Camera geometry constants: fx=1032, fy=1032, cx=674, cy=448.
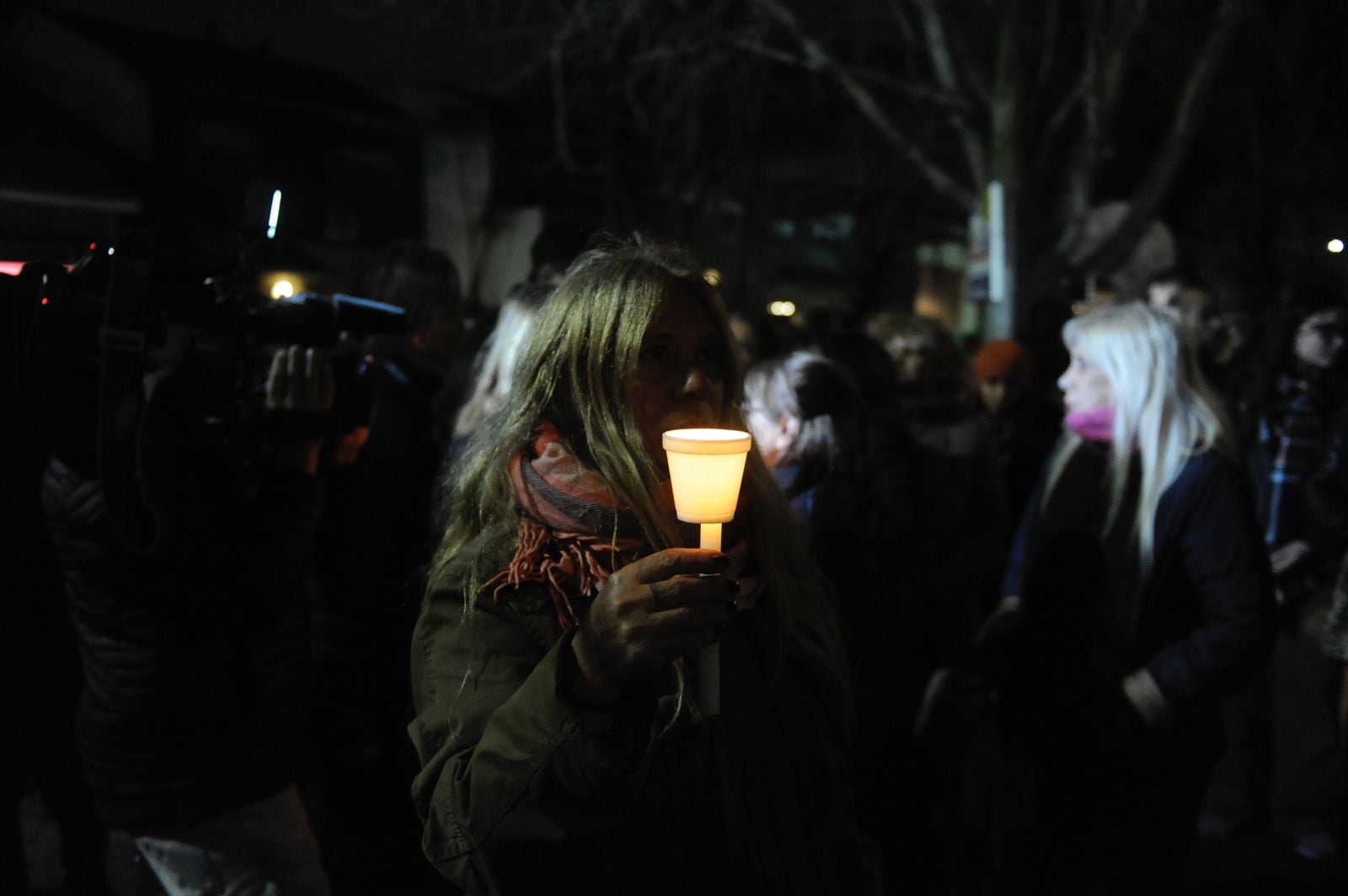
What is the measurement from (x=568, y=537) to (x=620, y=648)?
1.14ft

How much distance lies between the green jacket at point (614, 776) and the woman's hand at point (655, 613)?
0.30 feet

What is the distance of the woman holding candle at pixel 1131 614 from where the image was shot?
115 inches

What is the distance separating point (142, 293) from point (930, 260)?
1192 inches

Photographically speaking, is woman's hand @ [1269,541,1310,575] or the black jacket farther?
woman's hand @ [1269,541,1310,575]

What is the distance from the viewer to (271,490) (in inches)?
97.1

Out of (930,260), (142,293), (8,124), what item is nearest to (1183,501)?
(142,293)

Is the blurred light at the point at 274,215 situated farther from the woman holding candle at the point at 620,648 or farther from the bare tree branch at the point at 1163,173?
the bare tree branch at the point at 1163,173

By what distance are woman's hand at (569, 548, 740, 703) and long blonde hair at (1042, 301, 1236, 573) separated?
2.15 m

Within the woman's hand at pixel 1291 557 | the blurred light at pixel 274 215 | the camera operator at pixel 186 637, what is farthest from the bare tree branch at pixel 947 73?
the camera operator at pixel 186 637

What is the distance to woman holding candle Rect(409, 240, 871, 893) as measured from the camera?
4.40ft

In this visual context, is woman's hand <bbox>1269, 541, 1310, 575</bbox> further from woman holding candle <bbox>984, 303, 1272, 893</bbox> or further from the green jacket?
the green jacket

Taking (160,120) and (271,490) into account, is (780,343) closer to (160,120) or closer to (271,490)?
(271,490)

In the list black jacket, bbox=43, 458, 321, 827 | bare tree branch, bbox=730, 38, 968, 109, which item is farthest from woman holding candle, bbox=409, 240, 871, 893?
bare tree branch, bbox=730, 38, 968, 109

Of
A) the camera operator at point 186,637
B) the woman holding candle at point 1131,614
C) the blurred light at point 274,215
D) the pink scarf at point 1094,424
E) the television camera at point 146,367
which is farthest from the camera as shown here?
the pink scarf at point 1094,424
